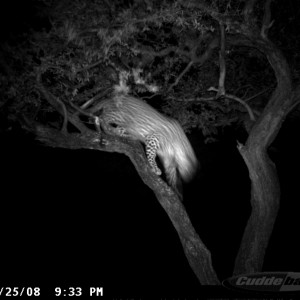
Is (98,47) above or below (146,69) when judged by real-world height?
above

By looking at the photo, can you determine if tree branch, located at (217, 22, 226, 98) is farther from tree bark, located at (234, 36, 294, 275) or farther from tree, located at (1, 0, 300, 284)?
tree bark, located at (234, 36, 294, 275)

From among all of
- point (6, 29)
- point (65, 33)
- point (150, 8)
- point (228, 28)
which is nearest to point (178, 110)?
point (228, 28)

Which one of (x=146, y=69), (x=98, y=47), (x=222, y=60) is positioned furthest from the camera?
(x=146, y=69)

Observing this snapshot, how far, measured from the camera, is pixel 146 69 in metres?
5.96

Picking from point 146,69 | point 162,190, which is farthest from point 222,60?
point 162,190

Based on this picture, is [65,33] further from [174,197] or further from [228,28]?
[174,197]

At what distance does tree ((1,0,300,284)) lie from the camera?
4320 mm

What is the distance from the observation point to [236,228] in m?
11.7

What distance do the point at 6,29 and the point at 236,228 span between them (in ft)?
31.6

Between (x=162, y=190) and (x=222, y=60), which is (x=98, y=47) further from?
(x=162, y=190)

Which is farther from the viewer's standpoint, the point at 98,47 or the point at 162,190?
the point at 162,190

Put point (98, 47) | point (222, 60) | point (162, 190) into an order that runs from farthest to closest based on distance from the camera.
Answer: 1. point (162, 190)
2. point (222, 60)
3. point (98, 47)

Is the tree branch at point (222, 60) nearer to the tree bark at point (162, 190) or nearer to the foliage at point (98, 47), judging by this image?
the foliage at point (98, 47)

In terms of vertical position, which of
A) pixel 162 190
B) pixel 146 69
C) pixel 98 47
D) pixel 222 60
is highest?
pixel 98 47
